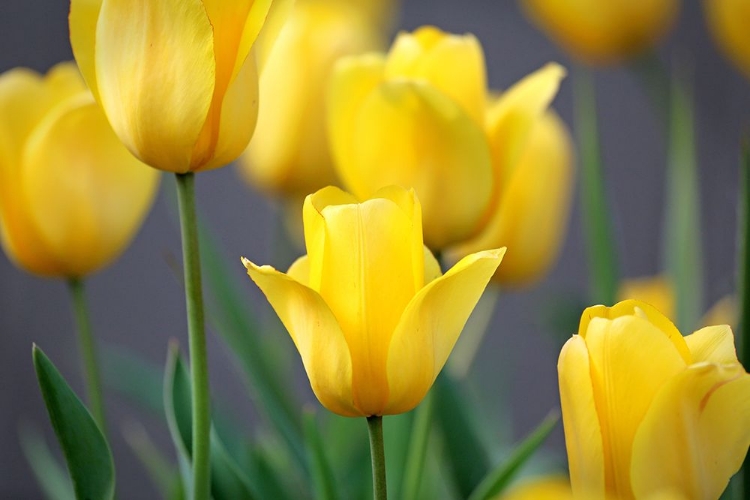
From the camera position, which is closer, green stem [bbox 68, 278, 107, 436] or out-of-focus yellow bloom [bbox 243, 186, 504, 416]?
out-of-focus yellow bloom [bbox 243, 186, 504, 416]

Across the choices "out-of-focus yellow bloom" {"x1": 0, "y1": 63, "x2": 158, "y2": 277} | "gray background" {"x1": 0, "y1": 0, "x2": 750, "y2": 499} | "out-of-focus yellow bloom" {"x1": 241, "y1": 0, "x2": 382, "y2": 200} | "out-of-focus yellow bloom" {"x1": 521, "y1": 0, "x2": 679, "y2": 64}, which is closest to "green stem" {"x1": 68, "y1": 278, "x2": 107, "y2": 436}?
"out-of-focus yellow bloom" {"x1": 0, "y1": 63, "x2": 158, "y2": 277}

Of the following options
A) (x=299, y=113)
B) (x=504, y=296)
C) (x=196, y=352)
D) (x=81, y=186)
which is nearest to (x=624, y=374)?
(x=196, y=352)

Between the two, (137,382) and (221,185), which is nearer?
(137,382)

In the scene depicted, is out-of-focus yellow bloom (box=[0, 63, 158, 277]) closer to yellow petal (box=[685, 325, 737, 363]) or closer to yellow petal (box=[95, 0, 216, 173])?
yellow petal (box=[95, 0, 216, 173])

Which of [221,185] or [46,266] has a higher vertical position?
[46,266]

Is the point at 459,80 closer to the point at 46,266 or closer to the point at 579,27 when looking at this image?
the point at 46,266

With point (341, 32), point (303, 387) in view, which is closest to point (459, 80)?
point (341, 32)

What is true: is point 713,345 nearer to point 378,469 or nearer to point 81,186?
point 378,469
